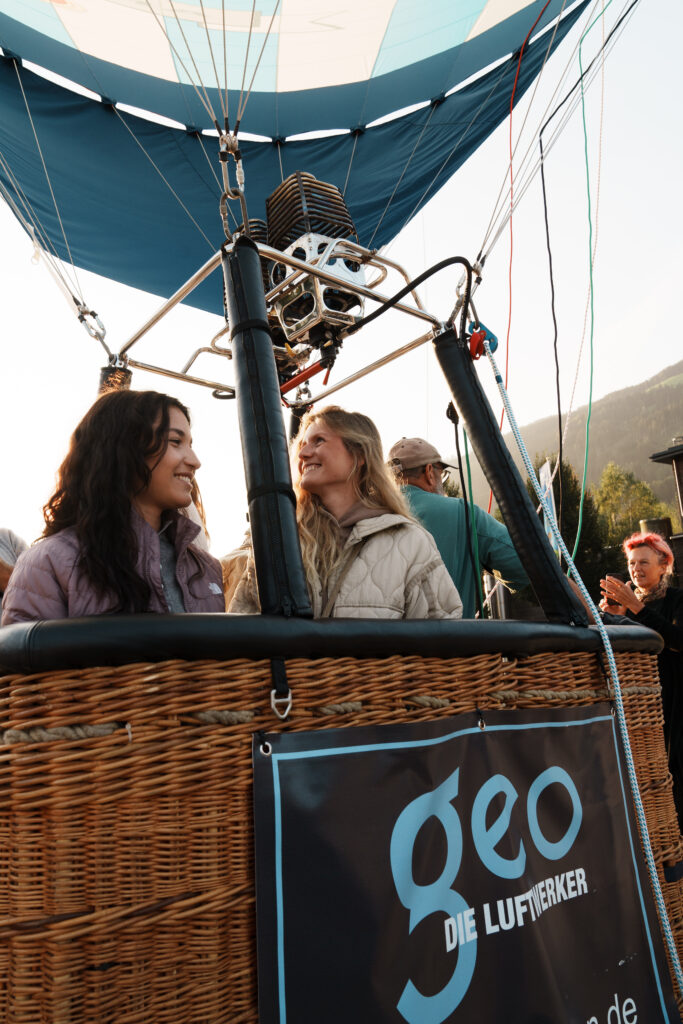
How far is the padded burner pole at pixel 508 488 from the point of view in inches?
44.3

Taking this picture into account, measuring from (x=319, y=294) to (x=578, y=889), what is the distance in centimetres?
138

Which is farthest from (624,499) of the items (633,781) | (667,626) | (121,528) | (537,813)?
(121,528)

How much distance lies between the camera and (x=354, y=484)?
63.1 inches

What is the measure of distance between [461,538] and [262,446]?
1.31 metres

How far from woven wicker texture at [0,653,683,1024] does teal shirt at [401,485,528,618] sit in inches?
54.9

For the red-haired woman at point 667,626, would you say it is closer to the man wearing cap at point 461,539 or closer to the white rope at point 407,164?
the man wearing cap at point 461,539

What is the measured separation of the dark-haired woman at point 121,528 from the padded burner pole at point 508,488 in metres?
0.49

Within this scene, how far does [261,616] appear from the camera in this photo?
0.73 metres

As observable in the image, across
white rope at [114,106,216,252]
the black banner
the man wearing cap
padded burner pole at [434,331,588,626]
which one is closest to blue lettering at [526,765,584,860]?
the black banner

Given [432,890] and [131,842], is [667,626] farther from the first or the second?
[131,842]

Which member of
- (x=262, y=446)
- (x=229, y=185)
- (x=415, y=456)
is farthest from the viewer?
(x=415, y=456)

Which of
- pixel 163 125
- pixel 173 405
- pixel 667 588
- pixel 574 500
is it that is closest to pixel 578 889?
pixel 173 405

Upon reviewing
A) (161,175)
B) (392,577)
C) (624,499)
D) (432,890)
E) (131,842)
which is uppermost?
(624,499)

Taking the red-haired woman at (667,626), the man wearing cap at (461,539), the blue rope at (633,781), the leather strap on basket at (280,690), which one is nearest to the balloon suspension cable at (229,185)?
the blue rope at (633,781)
